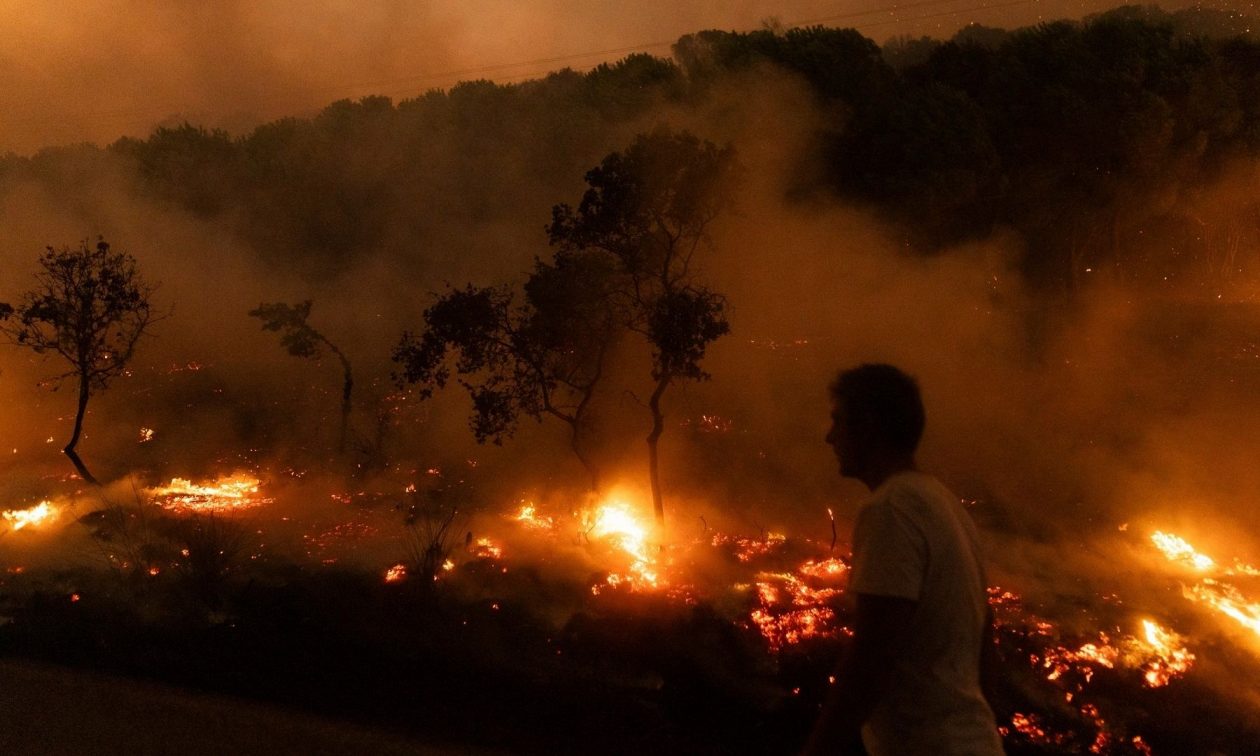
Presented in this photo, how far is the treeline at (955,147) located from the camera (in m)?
11.1

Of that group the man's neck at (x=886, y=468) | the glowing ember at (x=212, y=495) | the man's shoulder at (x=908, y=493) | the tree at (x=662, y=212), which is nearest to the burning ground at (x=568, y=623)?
the glowing ember at (x=212, y=495)

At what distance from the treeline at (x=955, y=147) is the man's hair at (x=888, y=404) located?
31.0 feet

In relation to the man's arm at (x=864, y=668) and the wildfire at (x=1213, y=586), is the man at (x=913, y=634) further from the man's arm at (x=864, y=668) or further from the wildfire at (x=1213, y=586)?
the wildfire at (x=1213, y=586)

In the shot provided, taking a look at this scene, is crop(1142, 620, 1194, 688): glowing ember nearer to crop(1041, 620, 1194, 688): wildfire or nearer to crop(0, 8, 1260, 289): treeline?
crop(1041, 620, 1194, 688): wildfire

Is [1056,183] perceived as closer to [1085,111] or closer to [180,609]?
[1085,111]

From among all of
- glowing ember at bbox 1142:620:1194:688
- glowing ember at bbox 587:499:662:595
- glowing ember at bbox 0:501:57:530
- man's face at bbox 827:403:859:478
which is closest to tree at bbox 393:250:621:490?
glowing ember at bbox 587:499:662:595

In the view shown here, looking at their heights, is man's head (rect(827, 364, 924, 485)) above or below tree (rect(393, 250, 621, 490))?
below

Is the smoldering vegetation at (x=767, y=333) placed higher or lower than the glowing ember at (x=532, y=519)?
higher

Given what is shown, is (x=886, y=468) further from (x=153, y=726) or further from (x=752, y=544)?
(x=752, y=544)

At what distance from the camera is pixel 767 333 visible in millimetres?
11141

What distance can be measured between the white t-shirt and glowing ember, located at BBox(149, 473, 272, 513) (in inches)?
292

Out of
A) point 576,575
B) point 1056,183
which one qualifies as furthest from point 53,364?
point 1056,183

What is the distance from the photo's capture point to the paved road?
345 centimetres

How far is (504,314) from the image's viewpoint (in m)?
7.04
